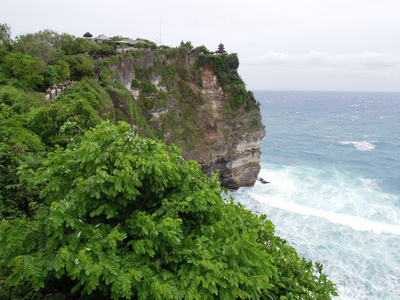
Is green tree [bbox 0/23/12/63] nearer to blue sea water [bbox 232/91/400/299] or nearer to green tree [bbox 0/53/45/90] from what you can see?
green tree [bbox 0/53/45/90]

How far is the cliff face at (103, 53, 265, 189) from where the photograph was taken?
32250 mm

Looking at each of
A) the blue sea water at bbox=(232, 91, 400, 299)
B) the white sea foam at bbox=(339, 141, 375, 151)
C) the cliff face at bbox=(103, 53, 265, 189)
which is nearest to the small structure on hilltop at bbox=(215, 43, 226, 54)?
the cliff face at bbox=(103, 53, 265, 189)

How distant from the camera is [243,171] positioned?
36219 mm

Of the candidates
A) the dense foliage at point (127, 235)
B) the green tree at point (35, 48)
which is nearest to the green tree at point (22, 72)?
the green tree at point (35, 48)

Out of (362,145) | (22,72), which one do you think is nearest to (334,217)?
(22,72)

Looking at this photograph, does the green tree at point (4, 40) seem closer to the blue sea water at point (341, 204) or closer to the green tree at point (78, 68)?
the green tree at point (78, 68)

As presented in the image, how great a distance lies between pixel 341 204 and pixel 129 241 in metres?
31.5

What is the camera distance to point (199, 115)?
35.5 metres

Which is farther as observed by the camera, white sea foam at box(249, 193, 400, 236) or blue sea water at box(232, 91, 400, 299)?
white sea foam at box(249, 193, 400, 236)

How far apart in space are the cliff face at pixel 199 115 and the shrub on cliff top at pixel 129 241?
1031 inches

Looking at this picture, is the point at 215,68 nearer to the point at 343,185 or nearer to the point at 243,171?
the point at 243,171

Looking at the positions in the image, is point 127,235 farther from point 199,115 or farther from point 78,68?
point 199,115

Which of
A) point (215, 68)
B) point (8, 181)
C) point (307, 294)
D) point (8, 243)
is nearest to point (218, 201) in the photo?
point (307, 294)

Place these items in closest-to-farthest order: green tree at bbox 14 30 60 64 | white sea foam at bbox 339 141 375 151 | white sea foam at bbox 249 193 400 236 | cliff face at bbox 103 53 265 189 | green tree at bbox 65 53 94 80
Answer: green tree at bbox 14 30 60 64 → green tree at bbox 65 53 94 80 → white sea foam at bbox 249 193 400 236 → cliff face at bbox 103 53 265 189 → white sea foam at bbox 339 141 375 151
